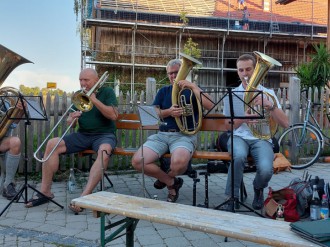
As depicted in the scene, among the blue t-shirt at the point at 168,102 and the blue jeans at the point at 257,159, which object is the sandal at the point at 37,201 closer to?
the blue t-shirt at the point at 168,102

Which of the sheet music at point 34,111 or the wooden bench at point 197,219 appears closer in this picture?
the wooden bench at point 197,219

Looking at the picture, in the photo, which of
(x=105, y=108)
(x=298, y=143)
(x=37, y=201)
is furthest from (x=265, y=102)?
(x=298, y=143)

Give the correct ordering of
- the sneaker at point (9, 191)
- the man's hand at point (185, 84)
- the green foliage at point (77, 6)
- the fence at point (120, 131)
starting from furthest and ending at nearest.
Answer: the green foliage at point (77, 6), the fence at point (120, 131), the sneaker at point (9, 191), the man's hand at point (185, 84)

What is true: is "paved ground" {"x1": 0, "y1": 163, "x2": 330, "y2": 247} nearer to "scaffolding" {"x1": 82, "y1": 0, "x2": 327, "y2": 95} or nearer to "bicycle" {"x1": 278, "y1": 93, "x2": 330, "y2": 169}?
"bicycle" {"x1": 278, "y1": 93, "x2": 330, "y2": 169}

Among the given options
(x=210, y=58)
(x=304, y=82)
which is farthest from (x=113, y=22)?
(x=304, y=82)

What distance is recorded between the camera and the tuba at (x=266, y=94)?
399 cm

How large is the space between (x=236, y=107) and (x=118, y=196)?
4.95ft

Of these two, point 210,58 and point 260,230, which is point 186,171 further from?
point 210,58

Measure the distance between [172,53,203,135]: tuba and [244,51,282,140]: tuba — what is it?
611 mm

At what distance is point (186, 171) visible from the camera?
4.79 metres

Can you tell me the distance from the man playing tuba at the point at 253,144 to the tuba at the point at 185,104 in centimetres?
37

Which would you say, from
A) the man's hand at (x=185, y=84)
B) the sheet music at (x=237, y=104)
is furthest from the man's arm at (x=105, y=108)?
the sheet music at (x=237, y=104)

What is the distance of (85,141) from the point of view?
16.1 feet

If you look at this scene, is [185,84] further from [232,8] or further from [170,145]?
[232,8]
